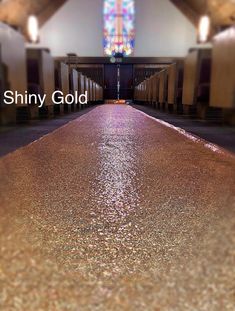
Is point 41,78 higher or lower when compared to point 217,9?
lower

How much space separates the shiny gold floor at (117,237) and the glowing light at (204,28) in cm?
37

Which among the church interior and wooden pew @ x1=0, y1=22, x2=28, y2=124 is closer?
the church interior

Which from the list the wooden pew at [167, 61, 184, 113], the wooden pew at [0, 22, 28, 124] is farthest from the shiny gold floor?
the wooden pew at [167, 61, 184, 113]

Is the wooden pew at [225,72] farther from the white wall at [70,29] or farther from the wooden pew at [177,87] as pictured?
the wooden pew at [177,87]

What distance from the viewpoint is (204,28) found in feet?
2.81

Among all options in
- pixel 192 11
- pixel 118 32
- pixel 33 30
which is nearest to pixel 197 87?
pixel 192 11

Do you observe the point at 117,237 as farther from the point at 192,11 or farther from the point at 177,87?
the point at 177,87

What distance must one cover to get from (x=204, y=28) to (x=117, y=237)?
722 mm

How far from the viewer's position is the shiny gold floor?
0.22m

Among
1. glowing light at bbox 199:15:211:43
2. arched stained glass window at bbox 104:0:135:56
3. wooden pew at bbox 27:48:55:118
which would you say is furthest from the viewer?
arched stained glass window at bbox 104:0:135:56

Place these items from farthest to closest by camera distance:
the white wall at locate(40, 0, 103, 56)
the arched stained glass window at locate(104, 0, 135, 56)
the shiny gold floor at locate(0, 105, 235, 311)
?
1. the arched stained glass window at locate(104, 0, 135, 56)
2. the white wall at locate(40, 0, 103, 56)
3. the shiny gold floor at locate(0, 105, 235, 311)

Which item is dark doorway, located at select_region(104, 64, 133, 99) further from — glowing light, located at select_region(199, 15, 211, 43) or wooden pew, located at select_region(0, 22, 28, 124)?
glowing light, located at select_region(199, 15, 211, 43)

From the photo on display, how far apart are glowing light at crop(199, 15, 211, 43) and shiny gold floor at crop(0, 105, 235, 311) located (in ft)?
1.21

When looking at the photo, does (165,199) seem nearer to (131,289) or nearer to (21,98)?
(131,289)
